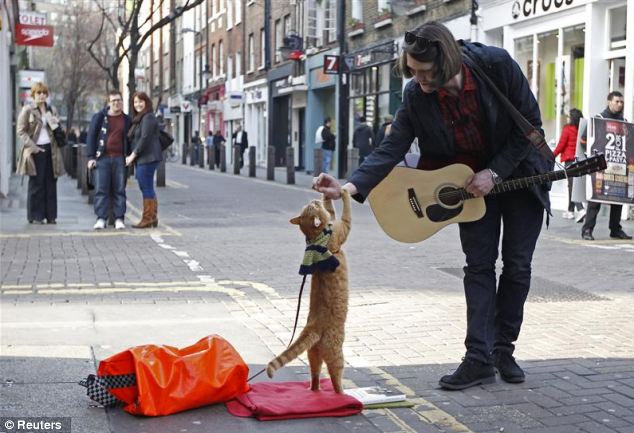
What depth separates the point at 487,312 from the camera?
4867 millimetres

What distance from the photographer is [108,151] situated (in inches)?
512

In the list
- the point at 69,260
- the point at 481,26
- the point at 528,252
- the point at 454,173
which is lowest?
the point at 69,260

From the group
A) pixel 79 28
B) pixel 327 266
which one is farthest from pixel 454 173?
pixel 79 28

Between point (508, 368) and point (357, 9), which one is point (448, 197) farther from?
point (357, 9)

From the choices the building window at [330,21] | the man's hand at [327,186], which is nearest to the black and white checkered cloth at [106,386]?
the man's hand at [327,186]

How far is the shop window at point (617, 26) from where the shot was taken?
668 inches

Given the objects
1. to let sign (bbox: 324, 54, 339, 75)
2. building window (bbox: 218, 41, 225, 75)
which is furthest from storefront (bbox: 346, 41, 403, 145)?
building window (bbox: 218, 41, 225, 75)

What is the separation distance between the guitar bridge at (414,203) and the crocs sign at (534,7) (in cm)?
1464

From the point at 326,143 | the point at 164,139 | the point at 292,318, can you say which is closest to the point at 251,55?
the point at 326,143

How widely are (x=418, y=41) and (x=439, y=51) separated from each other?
0.11 meters

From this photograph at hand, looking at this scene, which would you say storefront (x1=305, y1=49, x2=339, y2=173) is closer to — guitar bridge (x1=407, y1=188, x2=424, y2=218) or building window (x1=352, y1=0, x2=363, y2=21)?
building window (x1=352, y1=0, x2=363, y2=21)

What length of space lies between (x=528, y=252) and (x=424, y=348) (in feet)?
3.76

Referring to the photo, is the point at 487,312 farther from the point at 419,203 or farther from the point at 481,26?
the point at 481,26

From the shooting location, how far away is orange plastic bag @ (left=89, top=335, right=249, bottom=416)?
4262 mm
